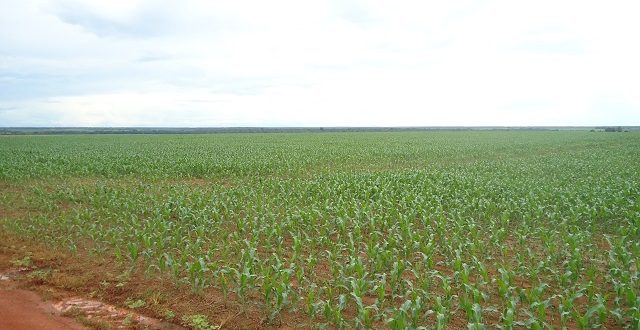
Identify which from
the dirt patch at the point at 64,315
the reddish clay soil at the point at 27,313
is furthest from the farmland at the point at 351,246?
the reddish clay soil at the point at 27,313

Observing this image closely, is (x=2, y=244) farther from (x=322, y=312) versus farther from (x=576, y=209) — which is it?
(x=576, y=209)

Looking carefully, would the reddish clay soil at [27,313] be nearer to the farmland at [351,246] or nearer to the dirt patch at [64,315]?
the dirt patch at [64,315]

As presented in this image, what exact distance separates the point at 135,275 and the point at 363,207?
226 inches

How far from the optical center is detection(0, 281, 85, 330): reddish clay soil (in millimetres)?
5117

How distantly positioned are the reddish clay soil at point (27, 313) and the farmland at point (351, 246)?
0.54 m

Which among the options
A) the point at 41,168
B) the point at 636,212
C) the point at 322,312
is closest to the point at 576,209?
the point at 636,212

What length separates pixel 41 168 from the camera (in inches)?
749

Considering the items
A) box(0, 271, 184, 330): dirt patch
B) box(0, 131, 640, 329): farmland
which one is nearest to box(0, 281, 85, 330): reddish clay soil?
box(0, 271, 184, 330): dirt patch

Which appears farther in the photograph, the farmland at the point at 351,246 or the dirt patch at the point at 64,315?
the farmland at the point at 351,246

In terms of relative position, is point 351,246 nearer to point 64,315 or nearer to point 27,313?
point 64,315

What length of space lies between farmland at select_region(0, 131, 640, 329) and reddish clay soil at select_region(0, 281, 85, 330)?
21.2 inches

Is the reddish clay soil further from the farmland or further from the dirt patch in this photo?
the farmland

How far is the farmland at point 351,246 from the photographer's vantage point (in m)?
5.38

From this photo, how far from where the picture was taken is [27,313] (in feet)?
17.9
